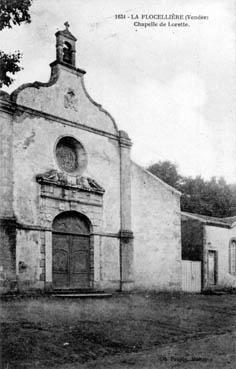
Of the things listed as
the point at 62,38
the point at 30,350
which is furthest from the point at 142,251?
the point at 30,350

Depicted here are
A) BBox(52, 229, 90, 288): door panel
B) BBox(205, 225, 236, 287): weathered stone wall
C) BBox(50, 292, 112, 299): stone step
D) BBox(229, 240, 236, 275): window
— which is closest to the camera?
BBox(50, 292, 112, 299): stone step

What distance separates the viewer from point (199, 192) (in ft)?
129

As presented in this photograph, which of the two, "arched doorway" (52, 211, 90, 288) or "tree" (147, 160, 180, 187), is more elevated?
"tree" (147, 160, 180, 187)

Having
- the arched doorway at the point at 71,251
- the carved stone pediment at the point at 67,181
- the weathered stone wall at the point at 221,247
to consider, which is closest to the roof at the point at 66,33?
the carved stone pediment at the point at 67,181

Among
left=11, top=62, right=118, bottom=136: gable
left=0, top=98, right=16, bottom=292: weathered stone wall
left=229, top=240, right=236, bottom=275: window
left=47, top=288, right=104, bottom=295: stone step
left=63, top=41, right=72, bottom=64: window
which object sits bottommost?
left=47, top=288, right=104, bottom=295: stone step

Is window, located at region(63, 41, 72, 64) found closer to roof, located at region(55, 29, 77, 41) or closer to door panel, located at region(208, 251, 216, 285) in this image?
roof, located at region(55, 29, 77, 41)

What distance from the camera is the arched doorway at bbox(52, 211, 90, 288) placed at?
14.5 meters

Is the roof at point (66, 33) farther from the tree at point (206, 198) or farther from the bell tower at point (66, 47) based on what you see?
the tree at point (206, 198)

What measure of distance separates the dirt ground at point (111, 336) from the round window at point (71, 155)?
200 inches

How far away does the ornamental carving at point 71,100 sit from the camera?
15.4m

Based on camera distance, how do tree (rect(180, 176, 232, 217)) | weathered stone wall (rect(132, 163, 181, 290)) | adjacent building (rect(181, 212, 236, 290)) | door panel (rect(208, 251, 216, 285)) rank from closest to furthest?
weathered stone wall (rect(132, 163, 181, 290)) → adjacent building (rect(181, 212, 236, 290)) → door panel (rect(208, 251, 216, 285)) → tree (rect(180, 176, 232, 217))

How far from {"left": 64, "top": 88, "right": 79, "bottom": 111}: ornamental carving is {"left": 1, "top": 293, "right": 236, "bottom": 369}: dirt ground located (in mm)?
6824

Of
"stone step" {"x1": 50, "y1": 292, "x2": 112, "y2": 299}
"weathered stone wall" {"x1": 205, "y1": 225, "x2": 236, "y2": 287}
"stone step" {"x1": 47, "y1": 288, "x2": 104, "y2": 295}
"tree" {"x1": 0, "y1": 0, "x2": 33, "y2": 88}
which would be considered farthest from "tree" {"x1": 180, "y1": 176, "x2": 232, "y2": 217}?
"tree" {"x1": 0, "y1": 0, "x2": 33, "y2": 88}

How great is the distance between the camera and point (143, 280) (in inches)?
675
